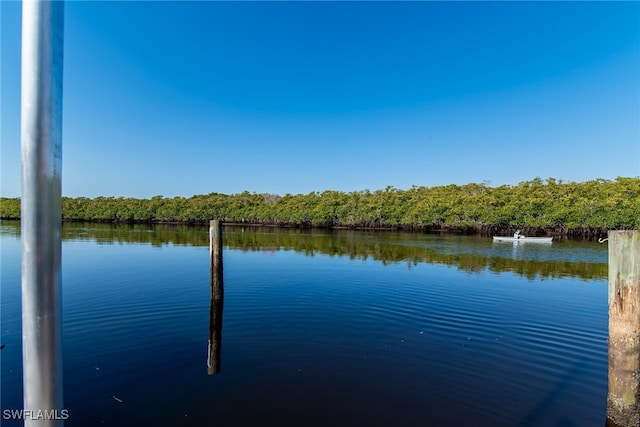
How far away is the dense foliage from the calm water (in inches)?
2119

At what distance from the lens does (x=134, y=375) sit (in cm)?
639

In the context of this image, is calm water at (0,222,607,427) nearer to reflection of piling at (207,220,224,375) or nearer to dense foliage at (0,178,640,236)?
reflection of piling at (207,220,224,375)

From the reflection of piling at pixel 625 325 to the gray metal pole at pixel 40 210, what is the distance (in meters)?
6.09

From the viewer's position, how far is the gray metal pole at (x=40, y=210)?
4.21 ft

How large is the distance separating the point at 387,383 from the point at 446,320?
446 cm

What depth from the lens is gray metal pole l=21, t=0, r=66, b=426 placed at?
1284 millimetres

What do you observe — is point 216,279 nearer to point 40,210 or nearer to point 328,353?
point 328,353

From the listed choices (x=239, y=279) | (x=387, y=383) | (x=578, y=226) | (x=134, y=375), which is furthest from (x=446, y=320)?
(x=578, y=226)

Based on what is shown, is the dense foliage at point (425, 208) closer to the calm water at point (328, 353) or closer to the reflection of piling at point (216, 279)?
the calm water at point (328, 353)

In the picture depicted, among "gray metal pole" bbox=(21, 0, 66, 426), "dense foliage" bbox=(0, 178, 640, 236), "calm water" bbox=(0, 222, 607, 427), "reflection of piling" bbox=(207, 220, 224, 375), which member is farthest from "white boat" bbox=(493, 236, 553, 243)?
"gray metal pole" bbox=(21, 0, 66, 426)

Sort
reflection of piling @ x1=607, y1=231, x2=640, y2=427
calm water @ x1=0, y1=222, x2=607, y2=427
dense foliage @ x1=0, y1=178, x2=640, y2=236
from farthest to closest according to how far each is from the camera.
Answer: dense foliage @ x1=0, y1=178, x2=640, y2=236 < calm water @ x1=0, y1=222, x2=607, y2=427 < reflection of piling @ x1=607, y1=231, x2=640, y2=427

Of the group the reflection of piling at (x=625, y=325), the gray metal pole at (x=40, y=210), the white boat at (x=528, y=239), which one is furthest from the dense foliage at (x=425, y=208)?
the gray metal pole at (x=40, y=210)

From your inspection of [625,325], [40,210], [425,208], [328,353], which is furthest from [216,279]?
[425,208]

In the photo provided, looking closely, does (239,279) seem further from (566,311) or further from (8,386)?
(566,311)
